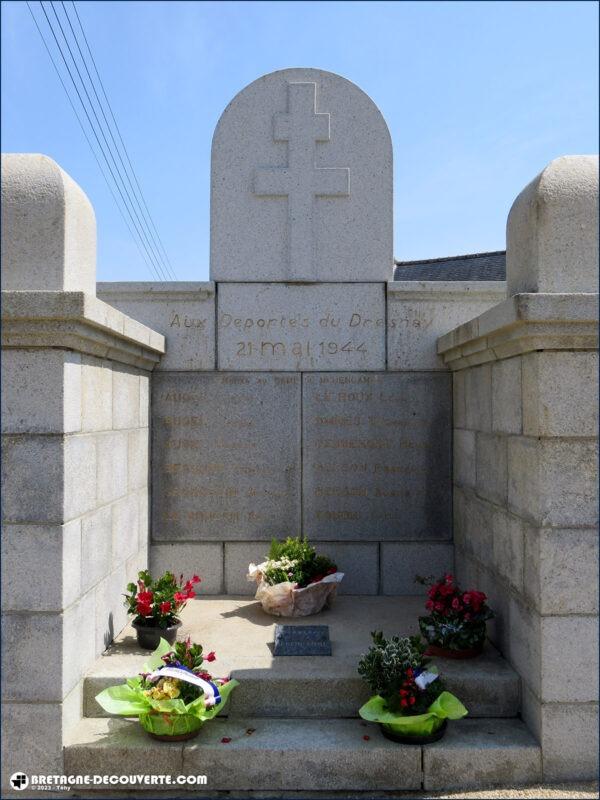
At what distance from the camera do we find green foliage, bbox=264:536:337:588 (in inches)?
217

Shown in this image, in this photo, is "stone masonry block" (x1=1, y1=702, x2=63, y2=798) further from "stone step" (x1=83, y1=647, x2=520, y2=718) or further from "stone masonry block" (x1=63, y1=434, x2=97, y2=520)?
"stone masonry block" (x1=63, y1=434, x2=97, y2=520)

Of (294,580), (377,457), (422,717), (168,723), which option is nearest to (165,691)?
(168,723)

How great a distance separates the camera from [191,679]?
148 inches

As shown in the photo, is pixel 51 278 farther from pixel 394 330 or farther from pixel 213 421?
pixel 394 330

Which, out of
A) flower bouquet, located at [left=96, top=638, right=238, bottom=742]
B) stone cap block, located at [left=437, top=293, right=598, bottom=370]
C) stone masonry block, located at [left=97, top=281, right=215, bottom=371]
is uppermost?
stone masonry block, located at [left=97, top=281, right=215, bottom=371]

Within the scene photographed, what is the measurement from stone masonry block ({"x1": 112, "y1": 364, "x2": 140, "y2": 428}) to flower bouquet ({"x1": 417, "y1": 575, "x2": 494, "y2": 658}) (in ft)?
9.10

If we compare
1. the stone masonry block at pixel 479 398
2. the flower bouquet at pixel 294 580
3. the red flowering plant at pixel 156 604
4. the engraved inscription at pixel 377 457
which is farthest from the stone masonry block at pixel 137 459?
the stone masonry block at pixel 479 398

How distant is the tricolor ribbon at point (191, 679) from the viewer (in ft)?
12.4

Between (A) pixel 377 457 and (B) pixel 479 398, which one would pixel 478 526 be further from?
(A) pixel 377 457

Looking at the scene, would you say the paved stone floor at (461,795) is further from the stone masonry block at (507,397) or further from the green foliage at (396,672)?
the stone masonry block at (507,397)

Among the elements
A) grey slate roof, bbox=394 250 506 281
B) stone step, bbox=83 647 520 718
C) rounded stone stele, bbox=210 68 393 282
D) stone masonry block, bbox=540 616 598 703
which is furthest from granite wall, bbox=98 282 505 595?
grey slate roof, bbox=394 250 506 281

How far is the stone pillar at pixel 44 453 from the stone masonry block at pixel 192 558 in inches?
73.2

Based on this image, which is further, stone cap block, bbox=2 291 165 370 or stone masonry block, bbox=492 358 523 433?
stone masonry block, bbox=492 358 523 433

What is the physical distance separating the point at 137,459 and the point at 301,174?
3.16 m
